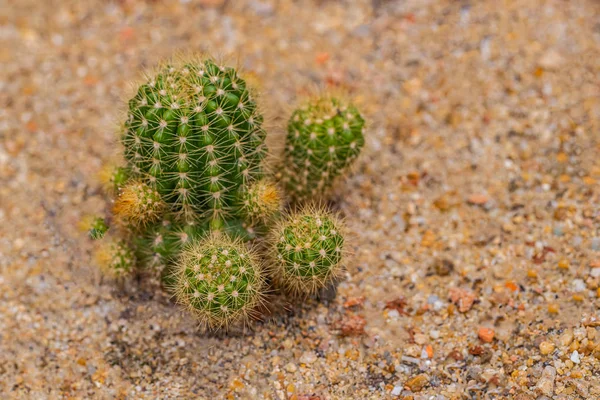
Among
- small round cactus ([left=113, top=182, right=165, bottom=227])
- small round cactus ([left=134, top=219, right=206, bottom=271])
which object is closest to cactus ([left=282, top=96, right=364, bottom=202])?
small round cactus ([left=134, top=219, right=206, bottom=271])

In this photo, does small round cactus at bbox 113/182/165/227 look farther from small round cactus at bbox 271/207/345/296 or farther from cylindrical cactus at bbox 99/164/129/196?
small round cactus at bbox 271/207/345/296

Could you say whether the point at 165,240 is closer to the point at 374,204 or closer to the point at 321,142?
the point at 321,142

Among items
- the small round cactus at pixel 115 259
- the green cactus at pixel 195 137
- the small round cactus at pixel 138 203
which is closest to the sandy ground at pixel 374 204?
the small round cactus at pixel 115 259

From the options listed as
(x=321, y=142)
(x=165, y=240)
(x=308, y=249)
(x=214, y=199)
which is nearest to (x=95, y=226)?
(x=165, y=240)

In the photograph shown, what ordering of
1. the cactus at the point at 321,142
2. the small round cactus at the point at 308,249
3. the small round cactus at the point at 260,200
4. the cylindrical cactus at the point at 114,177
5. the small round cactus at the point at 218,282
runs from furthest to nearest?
1. the cactus at the point at 321,142
2. the cylindrical cactus at the point at 114,177
3. the small round cactus at the point at 260,200
4. the small round cactus at the point at 308,249
5. the small round cactus at the point at 218,282

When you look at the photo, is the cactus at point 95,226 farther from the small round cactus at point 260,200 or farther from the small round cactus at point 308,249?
the small round cactus at point 308,249

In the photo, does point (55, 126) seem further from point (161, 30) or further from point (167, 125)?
point (167, 125)
